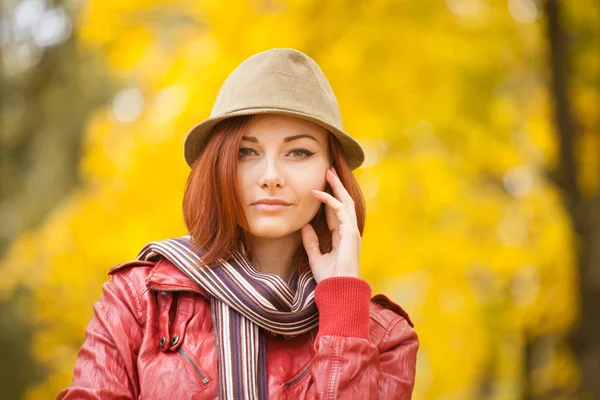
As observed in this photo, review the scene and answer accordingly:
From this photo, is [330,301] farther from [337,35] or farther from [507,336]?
[507,336]

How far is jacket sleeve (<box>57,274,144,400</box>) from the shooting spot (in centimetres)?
184

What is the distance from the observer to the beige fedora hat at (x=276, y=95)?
6.81 ft

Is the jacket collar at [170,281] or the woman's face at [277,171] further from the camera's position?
the woman's face at [277,171]

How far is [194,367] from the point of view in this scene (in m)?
1.91

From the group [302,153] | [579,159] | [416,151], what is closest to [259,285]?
[302,153]

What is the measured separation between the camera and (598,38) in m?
5.59

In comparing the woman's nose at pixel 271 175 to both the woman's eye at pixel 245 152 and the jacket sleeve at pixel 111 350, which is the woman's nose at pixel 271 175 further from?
the jacket sleeve at pixel 111 350

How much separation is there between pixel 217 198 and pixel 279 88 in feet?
1.25

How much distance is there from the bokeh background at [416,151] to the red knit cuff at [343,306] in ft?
8.30

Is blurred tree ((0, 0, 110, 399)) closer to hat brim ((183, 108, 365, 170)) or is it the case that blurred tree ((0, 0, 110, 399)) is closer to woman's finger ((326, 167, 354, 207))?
hat brim ((183, 108, 365, 170))

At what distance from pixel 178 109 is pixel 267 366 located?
10.2ft

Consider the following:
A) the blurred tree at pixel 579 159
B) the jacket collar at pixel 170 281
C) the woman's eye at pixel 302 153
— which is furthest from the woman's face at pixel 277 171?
the blurred tree at pixel 579 159

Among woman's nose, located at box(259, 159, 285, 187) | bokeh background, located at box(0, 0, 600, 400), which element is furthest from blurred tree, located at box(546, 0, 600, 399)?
woman's nose, located at box(259, 159, 285, 187)

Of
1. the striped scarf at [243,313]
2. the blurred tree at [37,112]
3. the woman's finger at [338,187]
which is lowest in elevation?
the striped scarf at [243,313]
